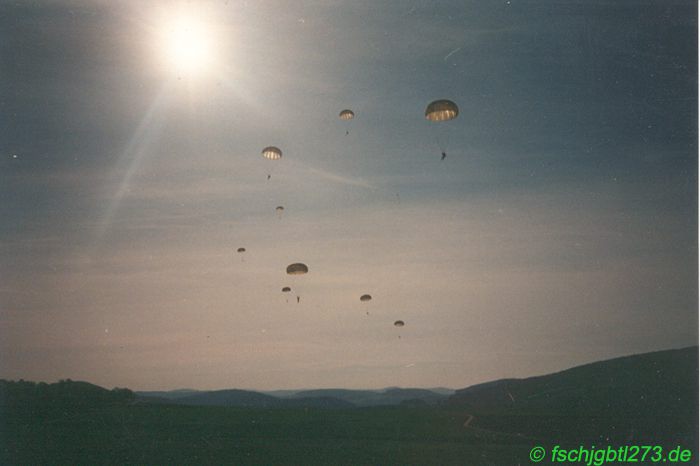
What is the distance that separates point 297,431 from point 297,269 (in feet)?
115

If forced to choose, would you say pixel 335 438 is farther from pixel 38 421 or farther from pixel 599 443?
pixel 38 421

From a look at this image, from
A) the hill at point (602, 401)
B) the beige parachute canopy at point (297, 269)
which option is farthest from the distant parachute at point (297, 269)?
the hill at point (602, 401)

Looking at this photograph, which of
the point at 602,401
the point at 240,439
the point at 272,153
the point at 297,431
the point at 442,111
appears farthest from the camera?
the point at 602,401

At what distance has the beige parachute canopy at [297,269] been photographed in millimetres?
30328

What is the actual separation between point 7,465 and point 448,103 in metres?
43.0

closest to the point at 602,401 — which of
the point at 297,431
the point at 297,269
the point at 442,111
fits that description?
the point at 297,431

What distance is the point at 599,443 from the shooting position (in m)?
58.1

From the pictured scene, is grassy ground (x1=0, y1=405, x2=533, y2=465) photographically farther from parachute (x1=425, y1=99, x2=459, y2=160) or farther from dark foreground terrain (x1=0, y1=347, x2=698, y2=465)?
parachute (x1=425, y1=99, x2=459, y2=160)

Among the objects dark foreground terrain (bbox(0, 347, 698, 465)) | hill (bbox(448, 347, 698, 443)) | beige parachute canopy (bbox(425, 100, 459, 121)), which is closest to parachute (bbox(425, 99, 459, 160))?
beige parachute canopy (bbox(425, 100, 459, 121))

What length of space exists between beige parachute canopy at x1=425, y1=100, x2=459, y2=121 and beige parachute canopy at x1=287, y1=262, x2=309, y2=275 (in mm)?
11995

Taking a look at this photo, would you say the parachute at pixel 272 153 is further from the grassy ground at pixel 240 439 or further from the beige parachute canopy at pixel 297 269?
the grassy ground at pixel 240 439

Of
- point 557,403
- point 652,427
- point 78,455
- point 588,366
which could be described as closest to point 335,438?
point 78,455

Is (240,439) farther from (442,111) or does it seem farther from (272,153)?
(442,111)

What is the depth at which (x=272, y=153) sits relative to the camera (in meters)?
30.4
